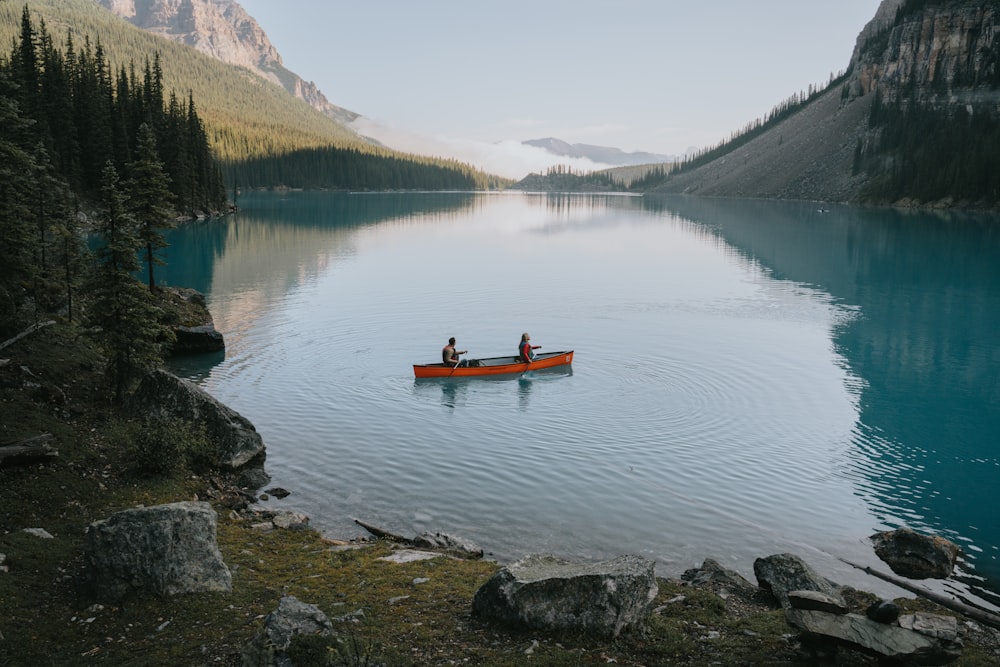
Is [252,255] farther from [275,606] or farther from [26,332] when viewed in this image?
[275,606]

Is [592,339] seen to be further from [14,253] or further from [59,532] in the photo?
[59,532]

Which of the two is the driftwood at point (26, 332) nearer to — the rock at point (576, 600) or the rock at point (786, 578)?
the rock at point (576, 600)

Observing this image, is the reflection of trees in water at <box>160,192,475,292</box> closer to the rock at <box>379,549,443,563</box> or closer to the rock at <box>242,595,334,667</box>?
the rock at <box>379,549,443,563</box>

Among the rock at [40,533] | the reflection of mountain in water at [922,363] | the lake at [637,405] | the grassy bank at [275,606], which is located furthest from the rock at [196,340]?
the reflection of mountain in water at [922,363]

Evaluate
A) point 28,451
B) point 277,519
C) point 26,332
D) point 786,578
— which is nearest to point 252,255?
point 26,332

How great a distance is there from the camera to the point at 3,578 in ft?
37.7

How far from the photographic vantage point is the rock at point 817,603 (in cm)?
1023

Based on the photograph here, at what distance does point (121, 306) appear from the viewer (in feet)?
72.9

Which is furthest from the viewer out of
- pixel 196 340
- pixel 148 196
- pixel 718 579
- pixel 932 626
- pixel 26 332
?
pixel 196 340

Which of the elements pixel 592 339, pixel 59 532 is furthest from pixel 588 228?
pixel 59 532

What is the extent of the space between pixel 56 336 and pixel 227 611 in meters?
19.7

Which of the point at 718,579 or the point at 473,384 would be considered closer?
the point at 718,579

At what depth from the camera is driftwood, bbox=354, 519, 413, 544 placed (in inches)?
684

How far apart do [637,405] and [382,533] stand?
15937mm
